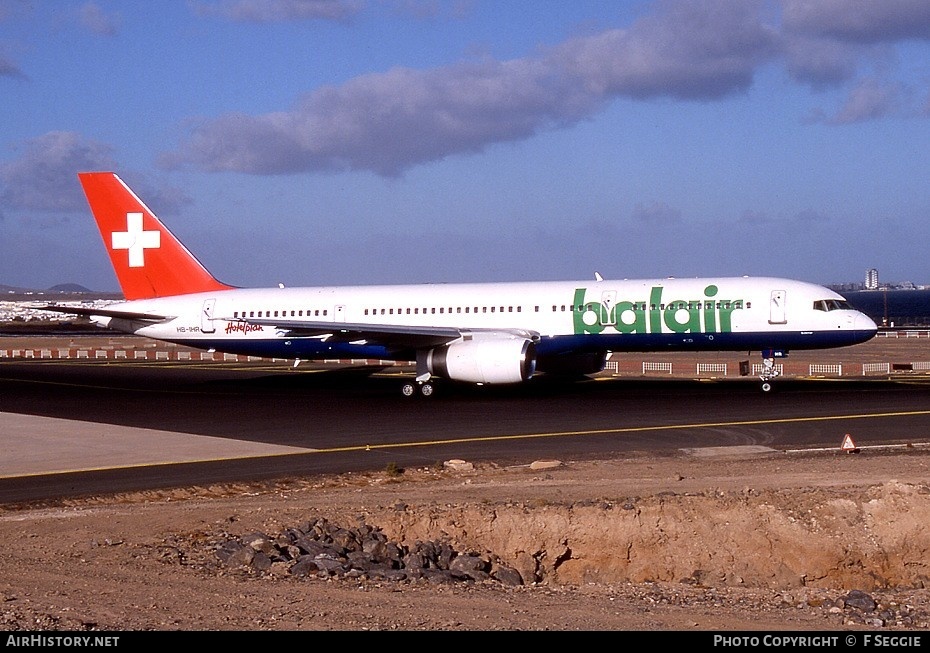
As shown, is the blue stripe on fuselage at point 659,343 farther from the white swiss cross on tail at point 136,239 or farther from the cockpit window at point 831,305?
the white swiss cross on tail at point 136,239

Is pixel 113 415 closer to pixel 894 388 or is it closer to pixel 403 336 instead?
pixel 403 336

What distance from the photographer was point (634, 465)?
2059cm

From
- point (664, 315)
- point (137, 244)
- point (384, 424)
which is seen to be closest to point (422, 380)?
point (384, 424)

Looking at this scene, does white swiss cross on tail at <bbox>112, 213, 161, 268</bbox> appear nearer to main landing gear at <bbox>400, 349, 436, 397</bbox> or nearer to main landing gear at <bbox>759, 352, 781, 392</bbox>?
main landing gear at <bbox>400, 349, 436, 397</bbox>

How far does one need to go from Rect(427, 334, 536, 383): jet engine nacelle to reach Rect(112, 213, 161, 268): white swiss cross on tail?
15.2m

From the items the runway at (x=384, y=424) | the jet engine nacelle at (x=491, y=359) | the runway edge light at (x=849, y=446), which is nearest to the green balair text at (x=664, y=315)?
the runway at (x=384, y=424)

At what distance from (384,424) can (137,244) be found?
63.7 ft

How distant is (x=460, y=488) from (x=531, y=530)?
2.92m

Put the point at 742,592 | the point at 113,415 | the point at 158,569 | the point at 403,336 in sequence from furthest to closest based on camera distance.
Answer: the point at 403,336
the point at 113,415
the point at 742,592
the point at 158,569

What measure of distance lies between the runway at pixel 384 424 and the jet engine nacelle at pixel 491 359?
101 cm

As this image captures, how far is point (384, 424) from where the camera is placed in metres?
29.1

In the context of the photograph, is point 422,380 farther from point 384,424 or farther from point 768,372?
point 768,372

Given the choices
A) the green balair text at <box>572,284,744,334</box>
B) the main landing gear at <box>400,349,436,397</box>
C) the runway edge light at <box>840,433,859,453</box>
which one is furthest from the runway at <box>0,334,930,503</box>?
the green balair text at <box>572,284,744,334</box>
